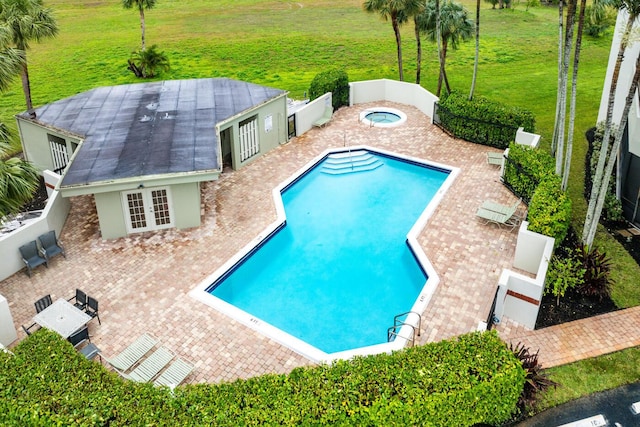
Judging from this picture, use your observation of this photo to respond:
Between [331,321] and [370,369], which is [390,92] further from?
[370,369]

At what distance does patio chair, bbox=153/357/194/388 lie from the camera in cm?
1307

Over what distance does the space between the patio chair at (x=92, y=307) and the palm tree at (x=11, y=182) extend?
3.25m

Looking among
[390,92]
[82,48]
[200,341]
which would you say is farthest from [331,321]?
[82,48]

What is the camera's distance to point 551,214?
1675 centimetres

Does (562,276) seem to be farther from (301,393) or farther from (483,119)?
(483,119)

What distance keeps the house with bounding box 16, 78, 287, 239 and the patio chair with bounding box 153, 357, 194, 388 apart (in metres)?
7.16

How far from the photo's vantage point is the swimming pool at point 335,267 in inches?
619

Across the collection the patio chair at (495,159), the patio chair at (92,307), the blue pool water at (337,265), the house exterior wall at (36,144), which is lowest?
the blue pool water at (337,265)

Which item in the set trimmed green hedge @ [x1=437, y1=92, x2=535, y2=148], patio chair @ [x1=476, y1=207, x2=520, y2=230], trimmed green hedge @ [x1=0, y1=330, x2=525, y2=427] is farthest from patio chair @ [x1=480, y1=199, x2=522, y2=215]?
trimmed green hedge @ [x1=0, y1=330, x2=525, y2=427]

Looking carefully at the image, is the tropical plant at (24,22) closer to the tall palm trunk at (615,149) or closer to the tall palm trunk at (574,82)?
the tall palm trunk at (574,82)

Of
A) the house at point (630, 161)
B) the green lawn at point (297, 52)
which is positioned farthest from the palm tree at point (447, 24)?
the house at point (630, 161)

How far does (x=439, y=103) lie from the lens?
28.0 metres

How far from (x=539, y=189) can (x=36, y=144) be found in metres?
21.3

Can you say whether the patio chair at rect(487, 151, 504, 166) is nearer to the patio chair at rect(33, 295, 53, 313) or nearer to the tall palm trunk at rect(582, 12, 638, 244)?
the tall palm trunk at rect(582, 12, 638, 244)
